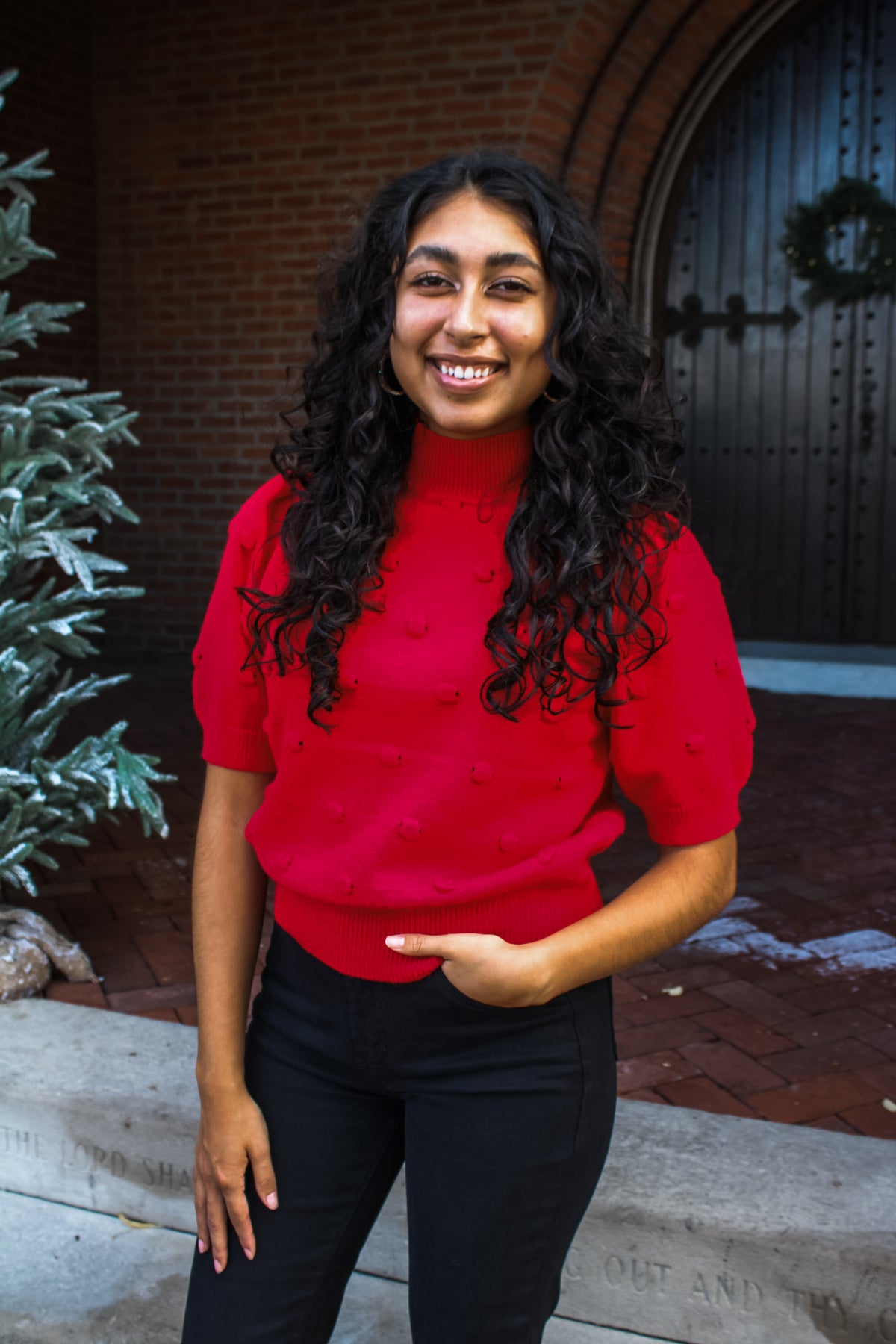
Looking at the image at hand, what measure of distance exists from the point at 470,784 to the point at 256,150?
639 centimetres

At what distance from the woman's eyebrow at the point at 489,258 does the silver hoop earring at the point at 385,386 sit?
0.46 feet

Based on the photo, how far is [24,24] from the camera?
6.88 m

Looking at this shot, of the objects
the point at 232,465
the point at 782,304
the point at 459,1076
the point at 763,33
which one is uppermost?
the point at 763,33

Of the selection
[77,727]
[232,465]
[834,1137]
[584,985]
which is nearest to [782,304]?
[232,465]

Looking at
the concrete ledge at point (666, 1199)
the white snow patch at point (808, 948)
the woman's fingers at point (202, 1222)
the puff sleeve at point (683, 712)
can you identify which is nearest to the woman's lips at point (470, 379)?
the puff sleeve at point (683, 712)

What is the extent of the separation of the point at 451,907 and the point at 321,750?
0.67 ft

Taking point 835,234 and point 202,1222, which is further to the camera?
point 835,234

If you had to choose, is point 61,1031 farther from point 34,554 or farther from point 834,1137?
point 834,1137

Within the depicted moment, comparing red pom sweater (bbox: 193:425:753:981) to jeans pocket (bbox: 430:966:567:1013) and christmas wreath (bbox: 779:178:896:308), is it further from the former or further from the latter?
christmas wreath (bbox: 779:178:896:308)

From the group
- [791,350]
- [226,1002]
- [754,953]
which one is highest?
[791,350]

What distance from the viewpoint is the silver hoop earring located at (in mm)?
1402

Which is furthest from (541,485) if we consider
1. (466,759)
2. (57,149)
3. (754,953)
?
(57,149)

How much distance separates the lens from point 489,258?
1.28 m

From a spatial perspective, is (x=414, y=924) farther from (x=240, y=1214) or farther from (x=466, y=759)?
(x=240, y=1214)
